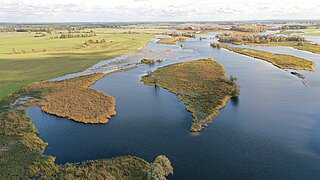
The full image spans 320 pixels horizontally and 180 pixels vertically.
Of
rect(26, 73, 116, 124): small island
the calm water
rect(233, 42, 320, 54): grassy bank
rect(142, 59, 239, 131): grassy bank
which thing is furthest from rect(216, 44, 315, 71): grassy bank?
rect(26, 73, 116, 124): small island

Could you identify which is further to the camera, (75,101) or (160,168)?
(75,101)

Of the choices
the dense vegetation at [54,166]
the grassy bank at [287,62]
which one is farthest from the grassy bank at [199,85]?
the grassy bank at [287,62]

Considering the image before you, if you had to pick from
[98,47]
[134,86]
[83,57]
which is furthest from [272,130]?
[98,47]

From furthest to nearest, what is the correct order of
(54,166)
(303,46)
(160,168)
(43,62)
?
(303,46), (43,62), (54,166), (160,168)

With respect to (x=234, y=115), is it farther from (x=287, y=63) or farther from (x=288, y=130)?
(x=287, y=63)

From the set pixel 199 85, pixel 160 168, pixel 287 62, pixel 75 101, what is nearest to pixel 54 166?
pixel 160 168

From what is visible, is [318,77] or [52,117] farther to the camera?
[318,77]

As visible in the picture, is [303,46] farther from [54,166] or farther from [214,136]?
[54,166]

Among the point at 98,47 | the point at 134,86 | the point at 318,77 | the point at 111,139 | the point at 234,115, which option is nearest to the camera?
the point at 111,139
